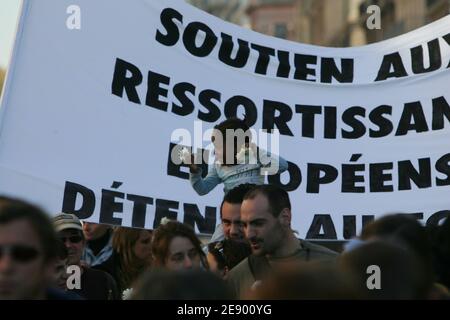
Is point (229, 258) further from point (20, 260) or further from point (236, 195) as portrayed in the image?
point (20, 260)

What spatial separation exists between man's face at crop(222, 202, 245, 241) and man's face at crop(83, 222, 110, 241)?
1.90m

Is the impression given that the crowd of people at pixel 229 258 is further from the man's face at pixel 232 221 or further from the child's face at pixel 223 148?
the child's face at pixel 223 148

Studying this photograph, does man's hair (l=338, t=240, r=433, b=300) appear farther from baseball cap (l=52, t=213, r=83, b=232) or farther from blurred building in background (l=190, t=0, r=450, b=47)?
blurred building in background (l=190, t=0, r=450, b=47)

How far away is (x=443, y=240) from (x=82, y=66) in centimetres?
262

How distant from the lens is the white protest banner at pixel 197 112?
20.6 feet

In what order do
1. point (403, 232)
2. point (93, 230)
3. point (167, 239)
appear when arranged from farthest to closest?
point (93, 230), point (167, 239), point (403, 232)

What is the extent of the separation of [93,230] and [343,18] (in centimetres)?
3396

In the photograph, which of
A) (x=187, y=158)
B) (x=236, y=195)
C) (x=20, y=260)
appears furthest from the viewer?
(x=187, y=158)

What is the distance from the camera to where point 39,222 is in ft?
11.6

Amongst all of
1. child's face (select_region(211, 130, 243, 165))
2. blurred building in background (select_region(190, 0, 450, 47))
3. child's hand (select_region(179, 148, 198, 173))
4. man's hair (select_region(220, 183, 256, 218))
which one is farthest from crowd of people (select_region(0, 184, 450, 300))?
blurred building in background (select_region(190, 0, 450, 47))

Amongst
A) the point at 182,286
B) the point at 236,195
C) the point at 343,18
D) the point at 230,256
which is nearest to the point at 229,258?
the point at 230,256

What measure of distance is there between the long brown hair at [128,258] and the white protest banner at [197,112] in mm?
772

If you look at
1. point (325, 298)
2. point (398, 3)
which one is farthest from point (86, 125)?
point (398, 3)

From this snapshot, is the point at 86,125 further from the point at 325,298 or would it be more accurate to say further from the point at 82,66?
the point at 325,298
